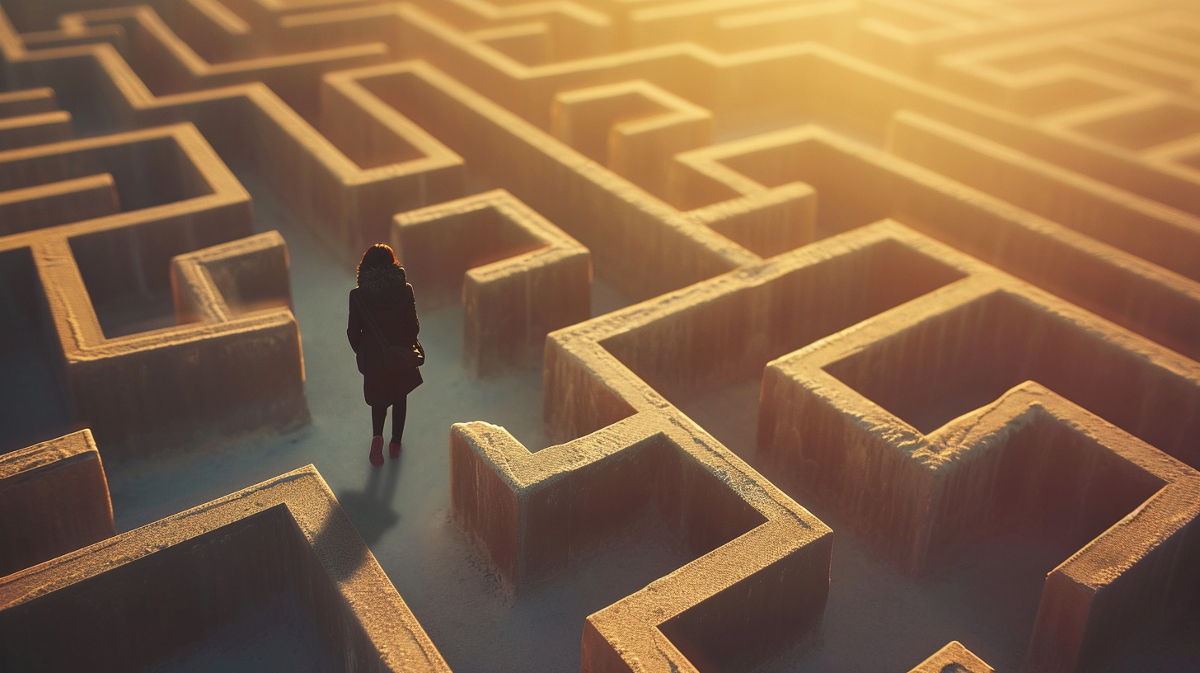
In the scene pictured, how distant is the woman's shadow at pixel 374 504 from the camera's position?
5.97m

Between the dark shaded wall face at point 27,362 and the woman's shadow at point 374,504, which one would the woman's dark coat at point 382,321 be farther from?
the dark shaded wall face at point 27,362

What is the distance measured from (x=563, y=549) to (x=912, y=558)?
208 centimetres

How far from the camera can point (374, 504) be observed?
6164 mm

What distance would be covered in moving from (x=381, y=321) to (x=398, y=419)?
82 cm

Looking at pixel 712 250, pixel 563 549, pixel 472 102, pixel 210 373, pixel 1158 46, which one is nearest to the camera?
pixel 563 549

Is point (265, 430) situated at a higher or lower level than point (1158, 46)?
lower

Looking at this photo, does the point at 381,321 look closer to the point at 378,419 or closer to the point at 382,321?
the point at 382,321

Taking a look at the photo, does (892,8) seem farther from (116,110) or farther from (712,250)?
(116,110)

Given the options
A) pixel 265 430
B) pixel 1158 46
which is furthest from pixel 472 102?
pixel 1158 46

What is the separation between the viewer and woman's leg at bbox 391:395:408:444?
630 cm

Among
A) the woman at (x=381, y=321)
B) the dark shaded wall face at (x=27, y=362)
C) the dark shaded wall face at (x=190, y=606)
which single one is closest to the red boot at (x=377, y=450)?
the woman at (x=381, y=321)

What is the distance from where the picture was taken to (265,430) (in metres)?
6.85

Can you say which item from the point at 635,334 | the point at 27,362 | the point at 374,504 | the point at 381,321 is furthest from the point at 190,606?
the point at 27,362

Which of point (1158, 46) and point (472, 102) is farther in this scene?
point (1158, 46)
